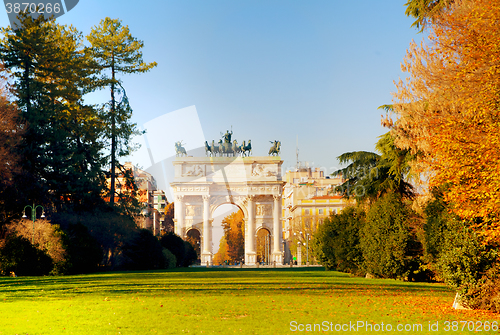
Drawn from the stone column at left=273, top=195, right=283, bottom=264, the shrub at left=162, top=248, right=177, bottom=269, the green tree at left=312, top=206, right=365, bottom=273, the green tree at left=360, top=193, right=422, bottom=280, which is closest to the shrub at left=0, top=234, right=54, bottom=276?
the green tree at left=312, top=206, right=365, bottom=273

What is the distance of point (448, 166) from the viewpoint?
12.5m

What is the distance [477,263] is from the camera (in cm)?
1151

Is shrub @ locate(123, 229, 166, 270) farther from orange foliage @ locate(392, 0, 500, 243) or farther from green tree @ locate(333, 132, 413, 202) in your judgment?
orange foliage @ locate(392, 0, 500, 243)

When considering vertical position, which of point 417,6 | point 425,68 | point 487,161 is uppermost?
point 417,6

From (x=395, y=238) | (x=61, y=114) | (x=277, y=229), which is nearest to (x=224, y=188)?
(x=277, y=229)

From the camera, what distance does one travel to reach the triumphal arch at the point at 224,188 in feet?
232

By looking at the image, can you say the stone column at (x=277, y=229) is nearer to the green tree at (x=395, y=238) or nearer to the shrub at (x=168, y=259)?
the shrub at (x=168, y=259)

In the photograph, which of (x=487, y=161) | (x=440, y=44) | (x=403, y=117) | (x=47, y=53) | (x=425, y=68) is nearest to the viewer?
(x=487, y=161)

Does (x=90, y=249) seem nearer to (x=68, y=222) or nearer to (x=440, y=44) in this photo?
(x=68, y=222)

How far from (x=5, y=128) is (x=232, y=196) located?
4650cm

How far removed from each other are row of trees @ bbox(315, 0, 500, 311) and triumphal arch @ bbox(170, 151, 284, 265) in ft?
150

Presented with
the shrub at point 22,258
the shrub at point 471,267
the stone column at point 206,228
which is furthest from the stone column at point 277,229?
Result: the shrub at point 471,267

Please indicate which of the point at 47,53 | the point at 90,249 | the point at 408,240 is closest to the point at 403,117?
the point at 408,240

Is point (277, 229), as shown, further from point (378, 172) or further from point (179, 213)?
point (378, 172)
